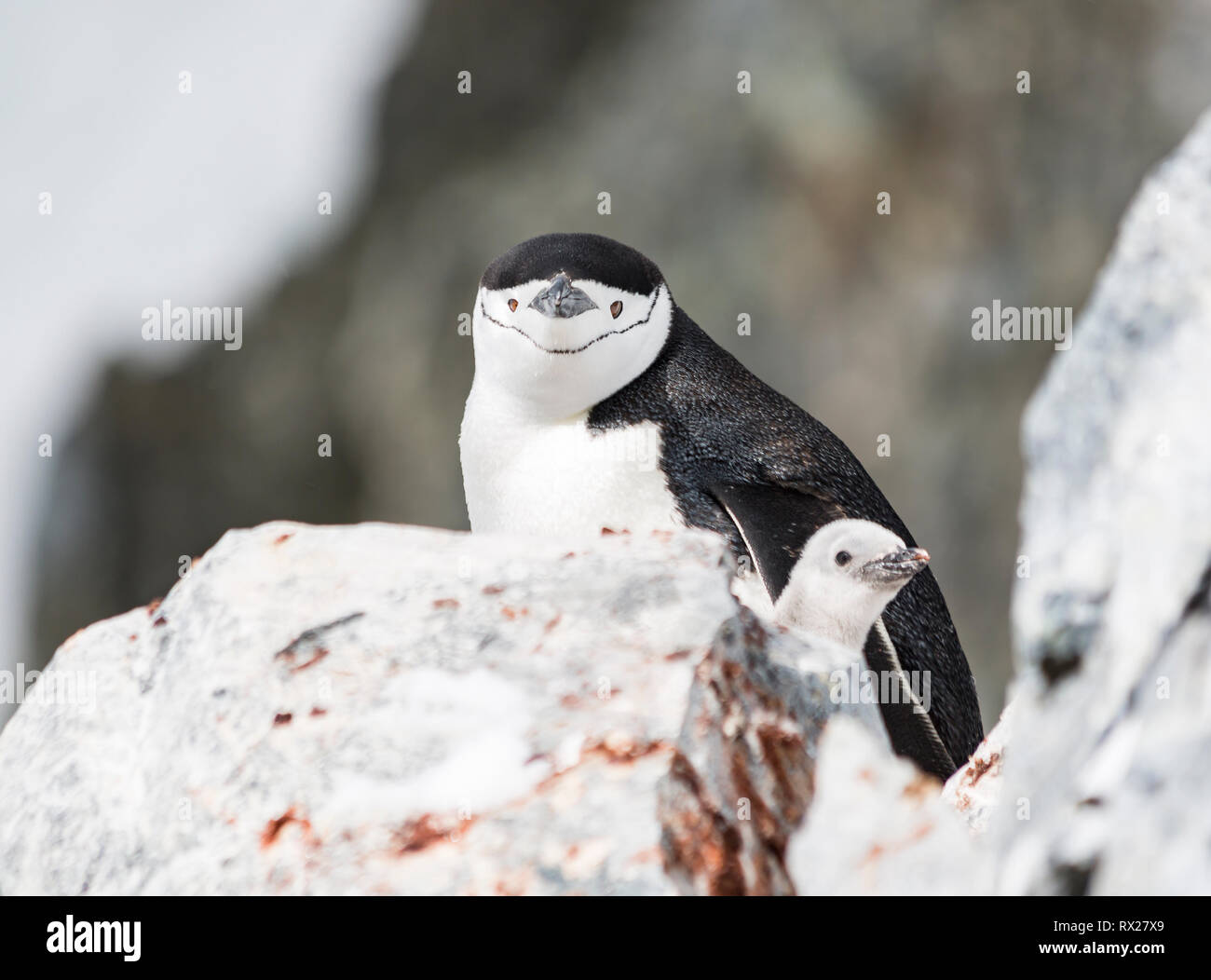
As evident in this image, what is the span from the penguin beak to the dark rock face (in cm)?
430

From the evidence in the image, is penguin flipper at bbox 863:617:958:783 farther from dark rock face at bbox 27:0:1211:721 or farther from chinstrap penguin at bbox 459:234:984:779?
dark rock face at bbox 27:0:1211:721

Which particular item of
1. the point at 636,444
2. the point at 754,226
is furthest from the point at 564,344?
the point at 754,226

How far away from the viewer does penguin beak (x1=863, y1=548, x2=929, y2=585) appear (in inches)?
79.7

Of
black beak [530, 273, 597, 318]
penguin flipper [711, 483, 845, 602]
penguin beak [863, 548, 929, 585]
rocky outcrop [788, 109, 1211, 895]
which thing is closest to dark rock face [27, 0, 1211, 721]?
penguin flipper [711, 483, 845, 602]

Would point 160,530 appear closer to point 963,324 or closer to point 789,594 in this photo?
point 963,324

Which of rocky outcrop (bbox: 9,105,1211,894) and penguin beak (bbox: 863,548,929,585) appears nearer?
rocky outcrop (bbox: 9,105,1211,894)

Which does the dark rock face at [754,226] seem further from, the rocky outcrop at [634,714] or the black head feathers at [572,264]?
the rocky outcrop at [634,714]

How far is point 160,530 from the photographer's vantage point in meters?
7.79

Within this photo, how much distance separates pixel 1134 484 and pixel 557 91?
22.1ft

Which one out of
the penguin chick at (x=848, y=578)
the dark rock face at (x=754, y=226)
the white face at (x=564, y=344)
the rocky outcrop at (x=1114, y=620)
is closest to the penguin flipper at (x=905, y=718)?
the penguin chick at (x=848, y=578)

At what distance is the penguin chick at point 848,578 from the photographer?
2041mm

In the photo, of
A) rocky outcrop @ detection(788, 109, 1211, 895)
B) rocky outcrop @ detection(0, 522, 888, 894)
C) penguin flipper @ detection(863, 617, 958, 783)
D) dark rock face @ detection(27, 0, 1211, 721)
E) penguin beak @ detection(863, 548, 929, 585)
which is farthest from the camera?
dark rock face @ detection(27, 0, 1211, 721)

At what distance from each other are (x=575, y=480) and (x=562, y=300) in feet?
0.95
